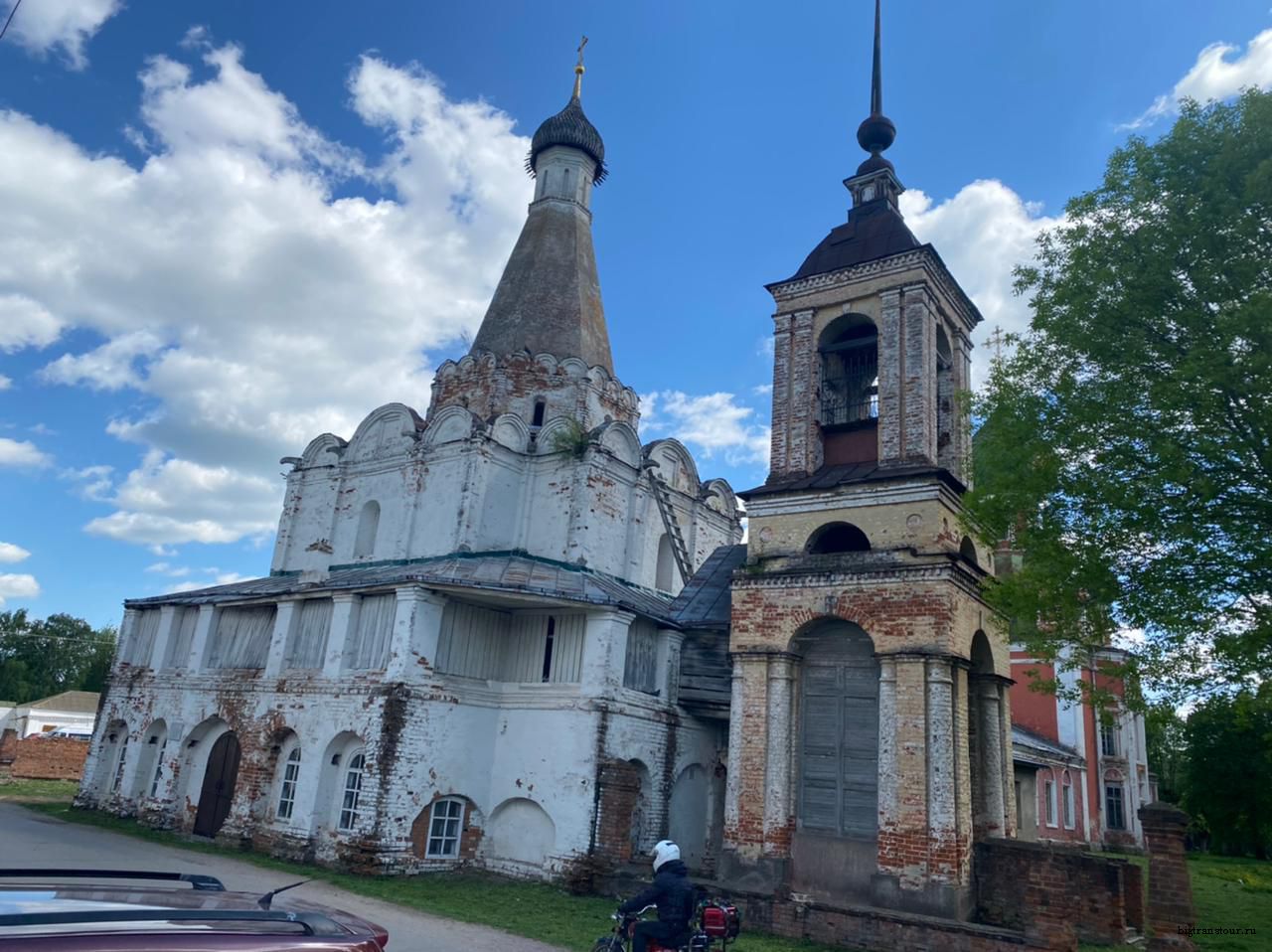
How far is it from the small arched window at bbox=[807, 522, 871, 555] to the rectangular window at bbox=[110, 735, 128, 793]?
17.4 meters

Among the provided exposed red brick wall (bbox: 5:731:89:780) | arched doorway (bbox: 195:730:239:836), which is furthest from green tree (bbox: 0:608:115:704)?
arched doorway (bbox: 195:730:239:836)

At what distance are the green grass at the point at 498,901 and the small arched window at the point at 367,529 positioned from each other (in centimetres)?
710

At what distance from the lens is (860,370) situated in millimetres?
17750

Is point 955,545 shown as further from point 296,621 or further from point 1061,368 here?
point 296,621

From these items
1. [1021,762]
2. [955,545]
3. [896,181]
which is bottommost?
[1021,762]

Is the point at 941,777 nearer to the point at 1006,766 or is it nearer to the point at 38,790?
the point at 1006,766

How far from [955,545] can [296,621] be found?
13.4 meters

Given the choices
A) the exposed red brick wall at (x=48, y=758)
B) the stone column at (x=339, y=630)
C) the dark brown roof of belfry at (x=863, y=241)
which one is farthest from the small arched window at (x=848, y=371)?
the exposed red brick wall at (x=48, y=758)

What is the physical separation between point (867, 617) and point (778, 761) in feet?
9.16

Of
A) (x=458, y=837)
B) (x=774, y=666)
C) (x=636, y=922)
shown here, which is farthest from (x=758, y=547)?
(x=636, y=922)

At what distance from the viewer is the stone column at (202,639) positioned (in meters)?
21.1

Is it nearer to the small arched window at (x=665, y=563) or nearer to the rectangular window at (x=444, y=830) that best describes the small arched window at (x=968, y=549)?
the small arched window at (x=665, y=563)

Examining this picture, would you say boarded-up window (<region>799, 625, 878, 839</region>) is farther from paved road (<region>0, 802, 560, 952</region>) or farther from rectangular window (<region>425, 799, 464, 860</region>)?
rectangular window (<region>425, 799, 464, 860</region>)

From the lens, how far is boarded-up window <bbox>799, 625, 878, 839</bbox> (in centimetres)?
1449
